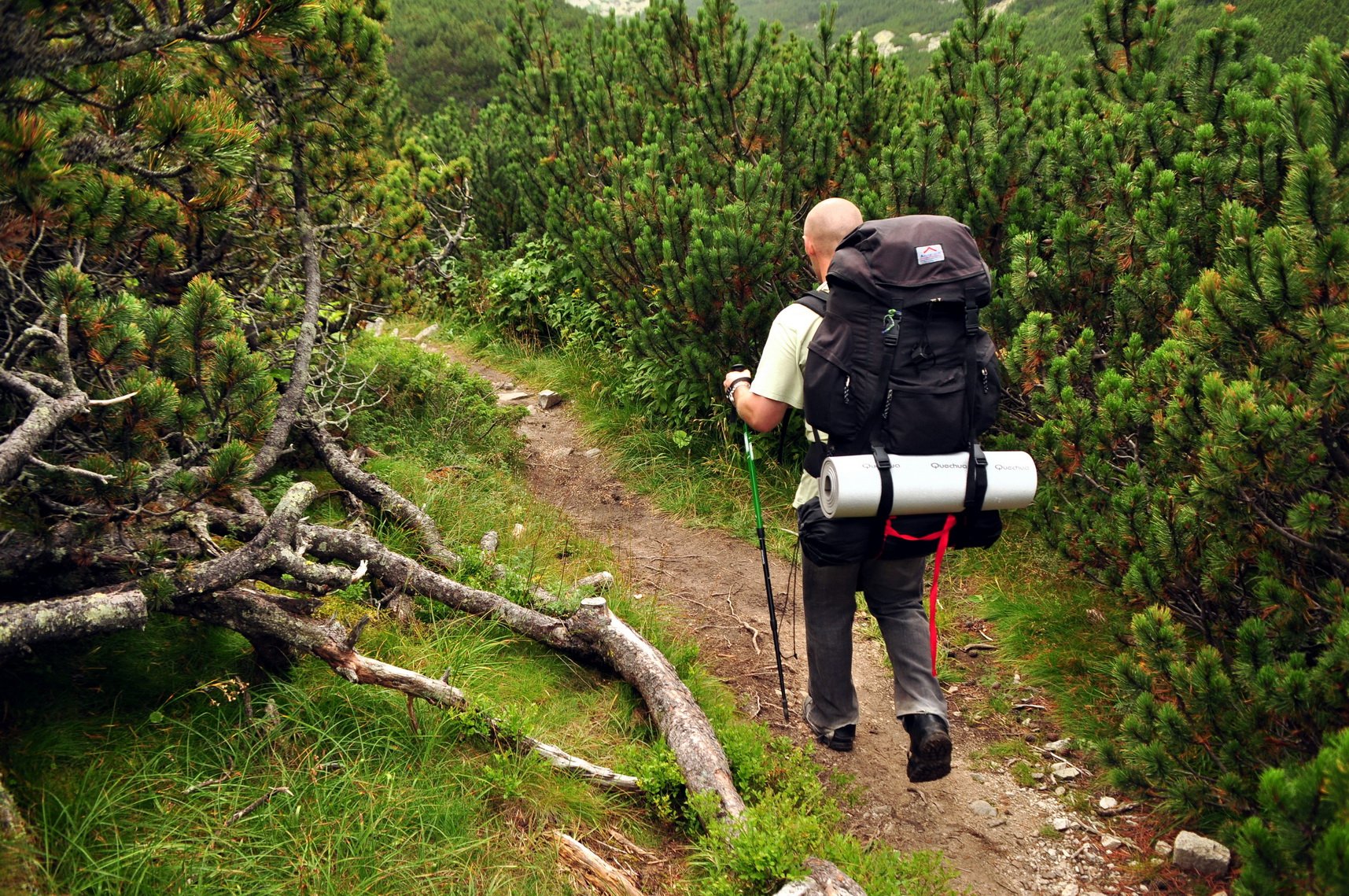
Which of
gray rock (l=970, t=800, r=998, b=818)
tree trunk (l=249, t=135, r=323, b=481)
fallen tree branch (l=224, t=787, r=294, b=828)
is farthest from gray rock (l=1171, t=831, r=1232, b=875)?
tree trunk (l=249, t=135, r=323, b=481)

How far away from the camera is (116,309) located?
111 inches

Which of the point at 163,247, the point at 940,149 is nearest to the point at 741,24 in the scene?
the point at 940,149

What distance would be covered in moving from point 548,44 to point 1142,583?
31.2 ft

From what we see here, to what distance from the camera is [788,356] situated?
11.4 feet

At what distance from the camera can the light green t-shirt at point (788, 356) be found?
3445mm

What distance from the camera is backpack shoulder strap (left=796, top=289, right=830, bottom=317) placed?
343 cm

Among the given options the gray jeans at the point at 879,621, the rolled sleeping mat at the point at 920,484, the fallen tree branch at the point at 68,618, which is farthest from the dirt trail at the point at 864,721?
the fallen tree branch at the point at 68,618

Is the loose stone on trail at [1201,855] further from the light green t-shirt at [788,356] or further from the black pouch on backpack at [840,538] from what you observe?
the light green t-shirt at [788,356]

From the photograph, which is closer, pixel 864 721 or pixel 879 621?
pixel 879 621

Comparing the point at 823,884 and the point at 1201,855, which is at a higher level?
the point at 823,884

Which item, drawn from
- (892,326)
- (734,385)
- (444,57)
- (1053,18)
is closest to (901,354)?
(892,326)

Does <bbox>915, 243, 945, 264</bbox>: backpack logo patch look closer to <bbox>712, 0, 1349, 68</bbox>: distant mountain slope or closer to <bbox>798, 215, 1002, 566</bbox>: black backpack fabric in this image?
<bbox>798, 215, 1002, 566</bbox>: black backpack fabric

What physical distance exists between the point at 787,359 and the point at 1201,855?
2.40 metres

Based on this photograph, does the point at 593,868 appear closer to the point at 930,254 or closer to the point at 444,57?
the point at 930,254
